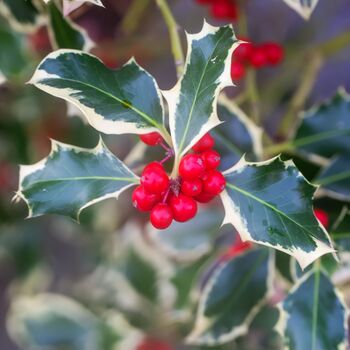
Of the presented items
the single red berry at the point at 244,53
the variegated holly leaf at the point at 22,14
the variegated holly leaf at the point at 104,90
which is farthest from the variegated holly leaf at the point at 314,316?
the variegated holly leaf at the point at 22,14

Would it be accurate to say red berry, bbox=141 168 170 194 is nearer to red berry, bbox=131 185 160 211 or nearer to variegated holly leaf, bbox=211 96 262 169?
red berry, bbox=131 185 160 211

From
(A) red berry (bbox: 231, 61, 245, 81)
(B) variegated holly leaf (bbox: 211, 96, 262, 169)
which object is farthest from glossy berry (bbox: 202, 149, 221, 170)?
(A) red berry (bbox: 231, 61, 245, 81)

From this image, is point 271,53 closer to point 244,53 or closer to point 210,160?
point 244,53

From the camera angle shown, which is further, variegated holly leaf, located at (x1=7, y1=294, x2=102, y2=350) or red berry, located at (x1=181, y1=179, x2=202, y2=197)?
variegated holly leaf, located at (x1=7, y1=294, x2=102, y2=350)

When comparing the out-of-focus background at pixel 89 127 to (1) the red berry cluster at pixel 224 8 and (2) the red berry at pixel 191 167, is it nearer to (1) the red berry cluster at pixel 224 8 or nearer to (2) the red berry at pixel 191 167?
(1) the red berry cluster at pixel 224 8

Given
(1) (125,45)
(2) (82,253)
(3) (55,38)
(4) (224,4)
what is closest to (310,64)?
(4) (224,4)

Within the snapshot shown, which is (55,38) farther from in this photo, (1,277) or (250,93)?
(1,277)
